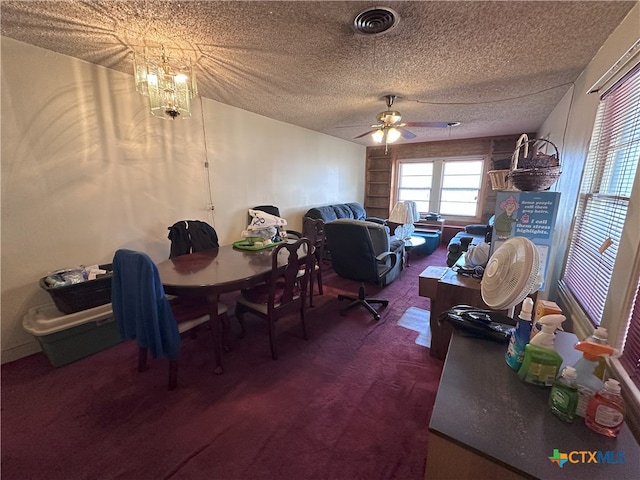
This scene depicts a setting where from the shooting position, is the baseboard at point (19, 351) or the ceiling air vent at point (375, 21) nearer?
the ceiling air vent at point (375, 21)

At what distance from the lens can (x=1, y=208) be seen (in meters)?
1.93

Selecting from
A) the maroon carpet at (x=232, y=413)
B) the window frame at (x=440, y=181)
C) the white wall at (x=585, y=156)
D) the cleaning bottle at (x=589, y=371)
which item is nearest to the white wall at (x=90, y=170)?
the maroon carpet at (x=232, y=413)

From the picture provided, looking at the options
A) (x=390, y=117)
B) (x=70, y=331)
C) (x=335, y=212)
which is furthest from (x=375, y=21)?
(x=335, y=212)

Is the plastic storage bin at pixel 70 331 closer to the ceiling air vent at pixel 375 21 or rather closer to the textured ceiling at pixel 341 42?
the textured ceiling at pixel 341 42

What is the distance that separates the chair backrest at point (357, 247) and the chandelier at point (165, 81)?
1685 mm

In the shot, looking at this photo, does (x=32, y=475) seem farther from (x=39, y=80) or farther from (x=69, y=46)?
(x=69, y=46)

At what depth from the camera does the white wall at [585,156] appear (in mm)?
1060

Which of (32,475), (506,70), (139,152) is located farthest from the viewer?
(139,152)

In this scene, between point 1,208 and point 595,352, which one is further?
point 1,208

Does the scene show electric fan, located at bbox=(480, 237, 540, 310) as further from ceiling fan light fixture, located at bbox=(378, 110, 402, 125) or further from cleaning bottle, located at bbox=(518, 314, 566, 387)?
ceiling fan light fixture, located at bbox=(378, 110, 402, 125)

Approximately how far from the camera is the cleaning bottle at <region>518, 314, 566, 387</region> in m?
0.85

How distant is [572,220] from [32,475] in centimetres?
365

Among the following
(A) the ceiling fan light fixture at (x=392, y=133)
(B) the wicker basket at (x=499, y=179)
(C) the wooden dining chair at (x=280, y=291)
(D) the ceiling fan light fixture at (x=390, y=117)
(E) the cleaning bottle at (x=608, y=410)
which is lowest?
(C) the wooden dining chair at (x=280, y=291)

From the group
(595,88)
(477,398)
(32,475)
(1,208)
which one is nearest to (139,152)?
(1,208)
